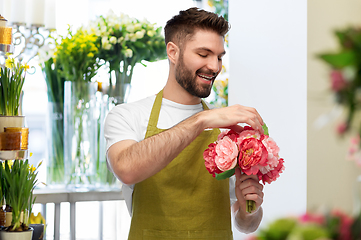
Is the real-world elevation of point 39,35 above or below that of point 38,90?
above

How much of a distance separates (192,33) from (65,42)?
141cm

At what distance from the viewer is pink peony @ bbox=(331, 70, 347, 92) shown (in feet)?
0.81

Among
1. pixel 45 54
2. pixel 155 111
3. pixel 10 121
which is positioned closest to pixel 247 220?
pixel 155 111

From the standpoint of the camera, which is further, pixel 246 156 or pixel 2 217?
pixel 2 217

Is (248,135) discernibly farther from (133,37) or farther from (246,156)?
(133,37)

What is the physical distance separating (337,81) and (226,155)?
95cm

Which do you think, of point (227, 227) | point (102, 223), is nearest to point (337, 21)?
point (227, 227)

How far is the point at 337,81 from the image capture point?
25cm

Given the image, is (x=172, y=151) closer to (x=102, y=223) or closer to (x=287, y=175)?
(x=287, y=175)

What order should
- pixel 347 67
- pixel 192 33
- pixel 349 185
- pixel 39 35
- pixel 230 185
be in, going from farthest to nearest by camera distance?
pixel 39 35
pixel 349 185
pixel 230 185
pixel 192 33
pixel 347 67

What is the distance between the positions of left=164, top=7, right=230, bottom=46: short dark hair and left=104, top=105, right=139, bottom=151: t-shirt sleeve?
0.36m

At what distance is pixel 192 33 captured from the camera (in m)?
1.56

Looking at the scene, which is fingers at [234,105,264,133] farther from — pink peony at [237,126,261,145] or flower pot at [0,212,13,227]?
flower pot at [0,212,13,227]

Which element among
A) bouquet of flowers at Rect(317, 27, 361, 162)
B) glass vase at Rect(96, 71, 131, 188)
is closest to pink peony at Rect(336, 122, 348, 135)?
bouquet of flowers at Rect(317, 27, 361, 162)
